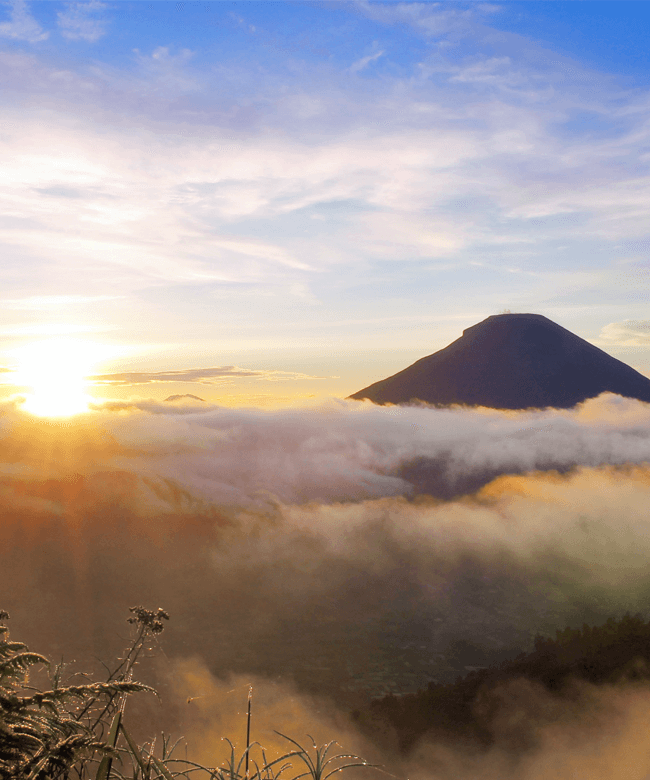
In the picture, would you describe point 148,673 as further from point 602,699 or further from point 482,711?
point 602,699

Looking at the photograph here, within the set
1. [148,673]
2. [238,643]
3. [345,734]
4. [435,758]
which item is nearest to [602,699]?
[435,758]

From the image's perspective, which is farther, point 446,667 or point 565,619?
point 565,619

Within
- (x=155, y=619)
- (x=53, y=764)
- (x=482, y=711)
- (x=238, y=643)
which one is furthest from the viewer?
(x=238, y=643)

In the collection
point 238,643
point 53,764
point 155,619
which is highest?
point 53,764

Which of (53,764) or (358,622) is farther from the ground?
(53,764)

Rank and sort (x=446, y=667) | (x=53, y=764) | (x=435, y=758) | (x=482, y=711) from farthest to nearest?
(x=446, y=667) → (x=482, y=711) → (x=435, y=758) → (x=53, y=764)

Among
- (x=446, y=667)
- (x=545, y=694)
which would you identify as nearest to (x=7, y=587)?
(x=446, y=667)

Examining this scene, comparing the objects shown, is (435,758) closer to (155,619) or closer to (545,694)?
(545,694)
